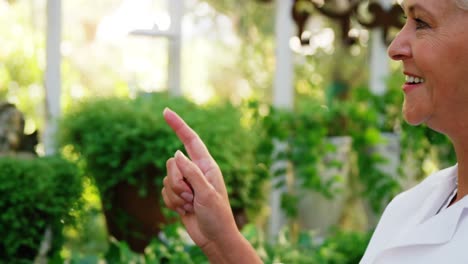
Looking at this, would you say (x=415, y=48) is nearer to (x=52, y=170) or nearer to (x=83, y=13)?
(x=52, y=170)

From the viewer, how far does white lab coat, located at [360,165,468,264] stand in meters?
1.20

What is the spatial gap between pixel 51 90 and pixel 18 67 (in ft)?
4.98

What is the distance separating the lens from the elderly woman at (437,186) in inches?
49.2

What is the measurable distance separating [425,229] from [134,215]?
254 centimetres

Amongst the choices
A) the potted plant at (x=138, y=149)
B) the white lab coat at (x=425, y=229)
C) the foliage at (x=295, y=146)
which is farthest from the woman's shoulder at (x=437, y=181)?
the foliage at (x=295, y=146)

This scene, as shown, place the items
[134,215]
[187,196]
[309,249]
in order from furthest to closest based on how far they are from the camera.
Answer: [134,215], [309,249], [187,196]

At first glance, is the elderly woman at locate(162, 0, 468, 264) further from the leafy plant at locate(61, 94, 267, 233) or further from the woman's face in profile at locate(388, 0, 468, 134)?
the leafy plant at locate(61, 94, 267, 233)

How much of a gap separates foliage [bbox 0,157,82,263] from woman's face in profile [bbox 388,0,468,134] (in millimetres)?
1815

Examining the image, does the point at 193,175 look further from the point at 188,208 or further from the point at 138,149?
the point at 138,149

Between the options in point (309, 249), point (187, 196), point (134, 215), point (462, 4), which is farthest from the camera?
point (134, 215)

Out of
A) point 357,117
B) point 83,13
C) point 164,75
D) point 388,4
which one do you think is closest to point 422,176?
point 357,117

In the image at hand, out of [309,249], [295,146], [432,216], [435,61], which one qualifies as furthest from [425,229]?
[295,146]

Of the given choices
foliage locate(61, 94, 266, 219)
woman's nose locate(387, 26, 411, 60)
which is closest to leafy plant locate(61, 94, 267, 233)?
foliage locate(61, 94, 266, 219)

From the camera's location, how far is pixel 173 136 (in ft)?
11.4
